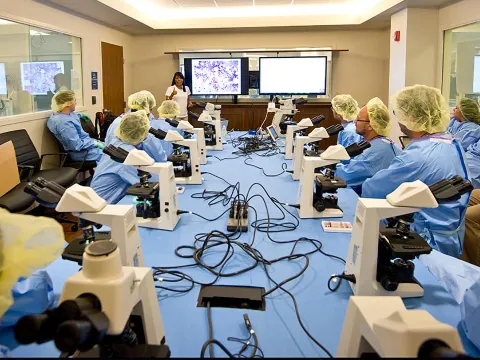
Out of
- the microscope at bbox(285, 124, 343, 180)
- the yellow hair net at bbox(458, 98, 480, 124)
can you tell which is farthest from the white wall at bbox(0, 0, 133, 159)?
the yellow hair net at bbox(458, 98, 480, 124)

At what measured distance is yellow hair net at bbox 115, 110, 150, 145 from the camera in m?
2.48

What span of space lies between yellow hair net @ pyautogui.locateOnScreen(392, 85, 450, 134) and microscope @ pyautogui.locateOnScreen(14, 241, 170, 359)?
1692 millimetres

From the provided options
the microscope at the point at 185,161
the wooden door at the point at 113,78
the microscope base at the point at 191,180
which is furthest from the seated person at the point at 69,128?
the microscope base at the point at 191,180

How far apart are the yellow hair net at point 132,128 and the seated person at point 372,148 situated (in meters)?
1.36

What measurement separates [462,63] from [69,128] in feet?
14.6

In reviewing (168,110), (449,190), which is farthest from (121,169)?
(449,190)

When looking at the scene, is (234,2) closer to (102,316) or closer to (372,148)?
(372,148)

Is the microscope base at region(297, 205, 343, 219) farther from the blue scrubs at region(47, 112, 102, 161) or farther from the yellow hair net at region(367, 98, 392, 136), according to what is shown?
the blue scrubs at region(47, 112, 102, 161)

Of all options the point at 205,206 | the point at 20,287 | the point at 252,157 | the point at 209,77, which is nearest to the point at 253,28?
the point at 209,77

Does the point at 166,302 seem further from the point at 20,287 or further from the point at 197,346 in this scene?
the point at 20,287

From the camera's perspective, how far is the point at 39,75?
14.5ft

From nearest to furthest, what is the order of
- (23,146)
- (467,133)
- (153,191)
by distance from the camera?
(153,191), (23,146), (467,133)

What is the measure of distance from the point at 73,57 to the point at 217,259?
4.63 meters

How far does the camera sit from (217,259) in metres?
1.48
